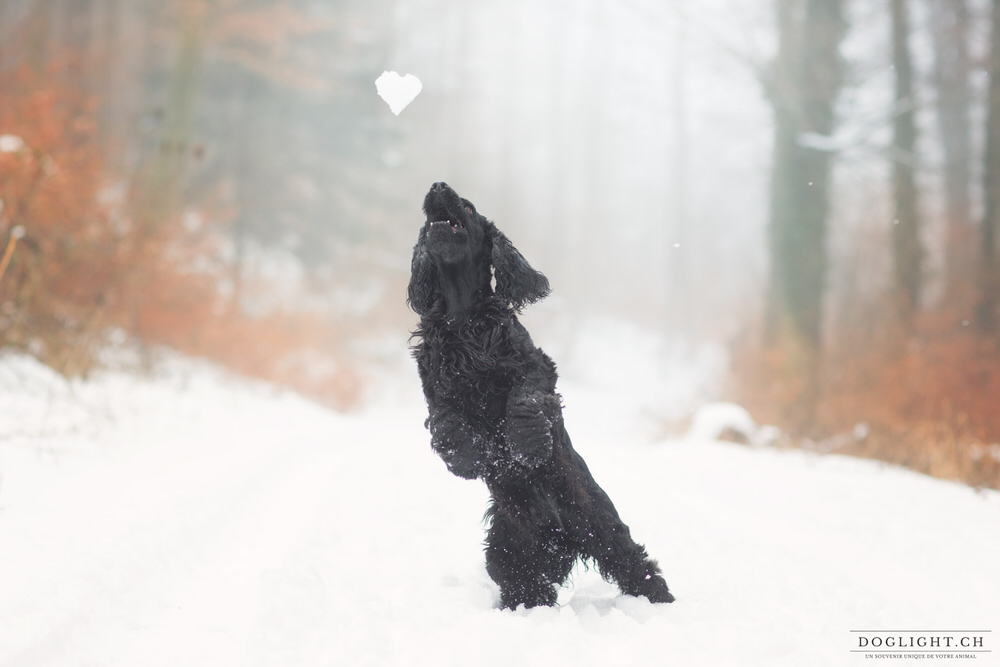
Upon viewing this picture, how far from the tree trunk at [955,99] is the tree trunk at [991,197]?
333mm

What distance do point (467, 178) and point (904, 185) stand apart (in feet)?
61.3

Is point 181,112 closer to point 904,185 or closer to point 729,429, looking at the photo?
point 729,429

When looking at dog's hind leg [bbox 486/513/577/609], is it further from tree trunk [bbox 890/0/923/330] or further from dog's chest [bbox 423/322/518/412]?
tree trunk [bbox 890/0/923/330]

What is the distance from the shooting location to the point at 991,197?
36.2ft

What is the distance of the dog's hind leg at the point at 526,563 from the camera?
301 centimetres

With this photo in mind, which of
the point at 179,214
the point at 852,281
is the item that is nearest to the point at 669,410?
the point at 852,281

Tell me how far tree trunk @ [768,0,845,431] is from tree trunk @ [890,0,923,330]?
2309 mm

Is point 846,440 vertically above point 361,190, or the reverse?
point 361,190

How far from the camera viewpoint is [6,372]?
6.13 meters

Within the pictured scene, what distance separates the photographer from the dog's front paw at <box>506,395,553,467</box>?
2768 mm

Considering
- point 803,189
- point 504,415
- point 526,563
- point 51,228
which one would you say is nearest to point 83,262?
point 51,228

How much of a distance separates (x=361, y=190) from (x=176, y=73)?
7617 mm

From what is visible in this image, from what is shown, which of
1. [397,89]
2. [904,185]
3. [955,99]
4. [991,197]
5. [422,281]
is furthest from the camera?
[904,185]

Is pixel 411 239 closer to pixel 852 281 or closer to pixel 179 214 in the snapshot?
pixel 179 214
